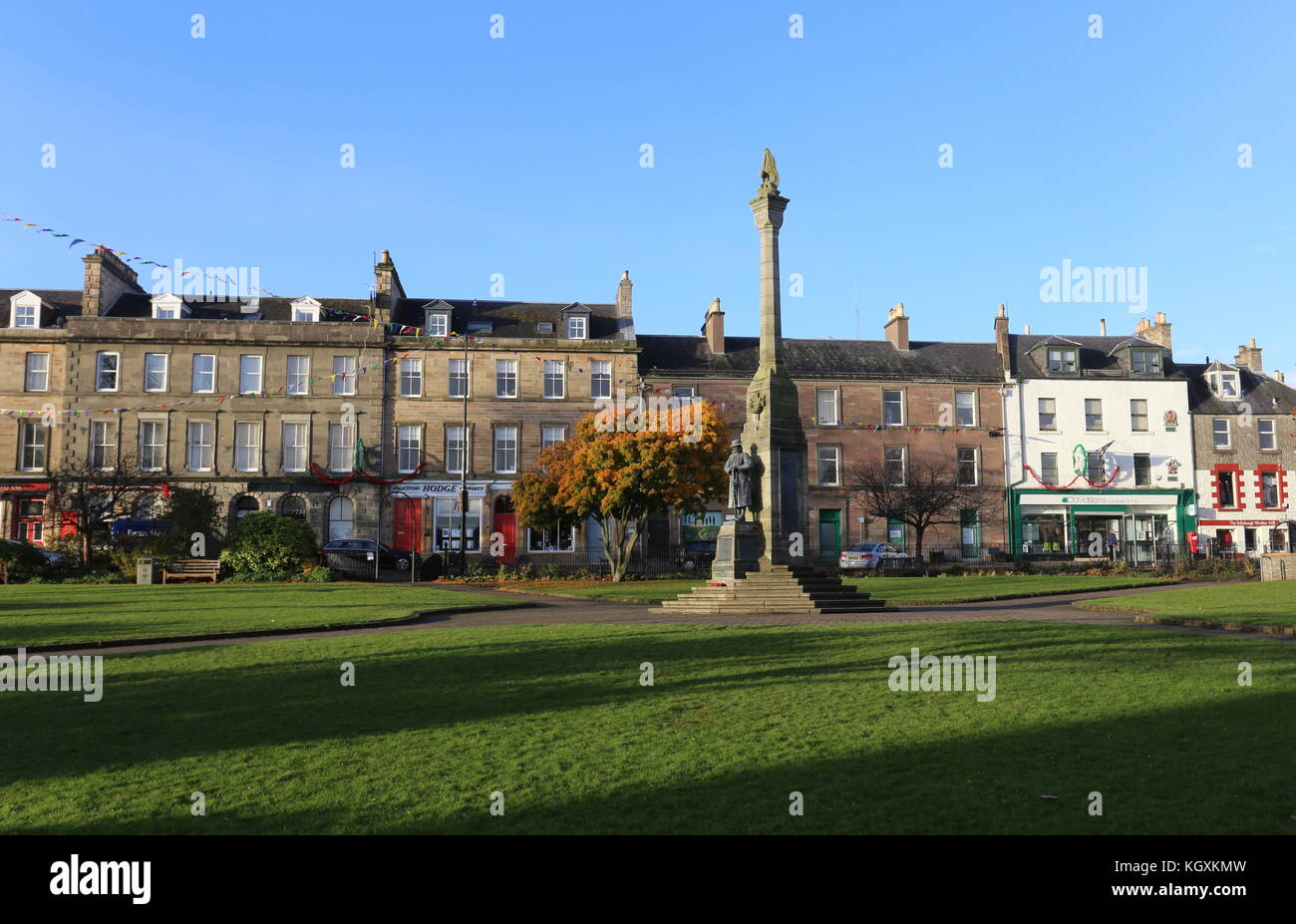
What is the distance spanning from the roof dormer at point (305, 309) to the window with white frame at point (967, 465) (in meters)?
32.0

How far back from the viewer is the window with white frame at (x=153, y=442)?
44000 mm

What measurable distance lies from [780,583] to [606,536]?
590 inches

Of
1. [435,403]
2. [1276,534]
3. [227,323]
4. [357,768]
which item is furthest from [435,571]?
[1276,534]

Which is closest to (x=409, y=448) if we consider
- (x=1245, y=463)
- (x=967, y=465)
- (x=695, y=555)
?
(x=695, y=555)

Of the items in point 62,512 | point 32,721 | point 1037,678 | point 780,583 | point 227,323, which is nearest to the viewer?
point 32,721

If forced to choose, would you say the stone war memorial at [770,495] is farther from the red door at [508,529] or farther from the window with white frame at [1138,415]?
the window with white frame at [1138,415]

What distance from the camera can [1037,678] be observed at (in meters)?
9.84

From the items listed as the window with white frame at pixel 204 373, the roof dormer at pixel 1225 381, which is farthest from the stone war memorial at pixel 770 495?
the roof dormer at pixel 1225 381

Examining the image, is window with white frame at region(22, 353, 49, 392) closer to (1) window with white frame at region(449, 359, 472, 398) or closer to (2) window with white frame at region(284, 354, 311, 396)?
(2) window with white frame at region(284, 354, 311, 396)

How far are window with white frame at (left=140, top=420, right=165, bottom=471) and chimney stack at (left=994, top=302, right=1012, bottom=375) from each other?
135ft

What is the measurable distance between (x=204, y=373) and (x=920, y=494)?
3307 cm

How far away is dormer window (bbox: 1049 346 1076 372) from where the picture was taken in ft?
164

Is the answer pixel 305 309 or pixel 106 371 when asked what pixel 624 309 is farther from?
pixel 106 371
